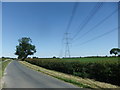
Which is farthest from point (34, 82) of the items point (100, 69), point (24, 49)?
point (24, 49)

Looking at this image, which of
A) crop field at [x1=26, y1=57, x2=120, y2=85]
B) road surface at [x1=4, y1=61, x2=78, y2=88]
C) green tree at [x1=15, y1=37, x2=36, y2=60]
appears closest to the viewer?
road surface at [x1=4, y1=61, x2=78, y2=88]

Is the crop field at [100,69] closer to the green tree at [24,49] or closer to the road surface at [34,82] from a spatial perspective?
the road surface at [34,82]

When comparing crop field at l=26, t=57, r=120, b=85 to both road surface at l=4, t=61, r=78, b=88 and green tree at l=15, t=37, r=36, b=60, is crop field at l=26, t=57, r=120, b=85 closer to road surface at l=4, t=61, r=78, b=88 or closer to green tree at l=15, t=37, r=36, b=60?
road surface at l=4, t=61, r=78, b=88

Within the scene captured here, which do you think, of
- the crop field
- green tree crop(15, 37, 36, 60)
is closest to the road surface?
the crop field

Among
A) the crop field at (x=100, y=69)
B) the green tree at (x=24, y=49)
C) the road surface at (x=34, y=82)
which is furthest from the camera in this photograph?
the green tree at (x=24, y=49)

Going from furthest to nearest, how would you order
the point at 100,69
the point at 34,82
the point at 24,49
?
the point at 24,49 < the point at 100,69 < the point at 34,82

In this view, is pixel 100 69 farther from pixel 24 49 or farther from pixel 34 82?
pixel 24 49

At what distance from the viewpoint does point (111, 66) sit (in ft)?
48.1

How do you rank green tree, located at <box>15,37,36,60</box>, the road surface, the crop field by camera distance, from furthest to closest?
1. green tree, located at <box>15,37,36,60</box>
2. the crop field
3. the road surface

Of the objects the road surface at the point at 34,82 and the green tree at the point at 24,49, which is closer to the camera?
the road surface at the point at 34,82

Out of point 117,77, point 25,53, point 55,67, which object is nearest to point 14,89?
point 117,77

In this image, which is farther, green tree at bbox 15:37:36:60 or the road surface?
green tree at bbox 15:37:36:60

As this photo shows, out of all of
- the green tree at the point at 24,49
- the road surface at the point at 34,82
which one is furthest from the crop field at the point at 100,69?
the green tree at the point at 24,49

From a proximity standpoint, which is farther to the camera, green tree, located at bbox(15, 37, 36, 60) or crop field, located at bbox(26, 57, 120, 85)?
green tree, located at bbox(15, 37, 36, 60)
